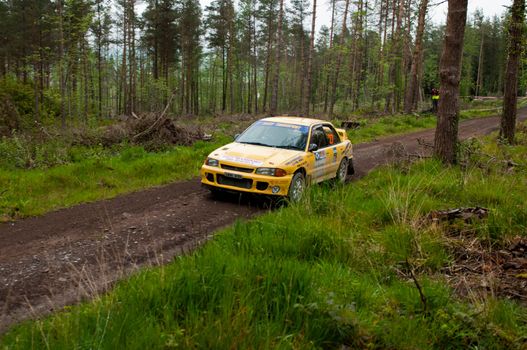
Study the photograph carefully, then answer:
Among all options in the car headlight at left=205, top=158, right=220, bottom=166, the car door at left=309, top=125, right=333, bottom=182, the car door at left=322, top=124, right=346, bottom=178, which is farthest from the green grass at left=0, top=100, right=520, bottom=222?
the car door at left=322, top=124, right=346, bottom=178

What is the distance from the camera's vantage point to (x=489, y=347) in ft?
10.7

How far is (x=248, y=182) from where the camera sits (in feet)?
26.4

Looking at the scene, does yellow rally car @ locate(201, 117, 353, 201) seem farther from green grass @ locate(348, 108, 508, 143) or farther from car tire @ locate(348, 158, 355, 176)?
green grass @ locate(348, 108, 508, 143)

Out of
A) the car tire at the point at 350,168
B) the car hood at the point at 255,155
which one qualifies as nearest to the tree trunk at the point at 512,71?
the car tire at the point at 350,168

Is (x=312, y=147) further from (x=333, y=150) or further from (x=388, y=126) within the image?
(x=388, y=126)

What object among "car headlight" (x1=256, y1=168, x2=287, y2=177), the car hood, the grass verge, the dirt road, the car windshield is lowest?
the dirt road

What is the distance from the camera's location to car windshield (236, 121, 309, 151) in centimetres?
905

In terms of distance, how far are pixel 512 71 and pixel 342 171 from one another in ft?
26.7

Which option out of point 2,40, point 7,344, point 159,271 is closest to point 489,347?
point 159,271

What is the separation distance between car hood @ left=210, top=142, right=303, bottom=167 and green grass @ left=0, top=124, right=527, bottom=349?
2496 mm

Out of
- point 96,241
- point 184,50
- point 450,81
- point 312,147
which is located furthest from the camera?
point 184,50

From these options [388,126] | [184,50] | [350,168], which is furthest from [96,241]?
[184,50]

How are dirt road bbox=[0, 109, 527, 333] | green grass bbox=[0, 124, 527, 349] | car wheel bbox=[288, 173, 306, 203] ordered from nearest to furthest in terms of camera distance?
green grass bbox=[0, 124, 527, 349] < dirt road bbox=[0, 109, 527, 333] < car wheel bbox=[288, 173, 306, 203]

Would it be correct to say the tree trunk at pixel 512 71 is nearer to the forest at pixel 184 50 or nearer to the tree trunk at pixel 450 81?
the forest at pixel 184 50
